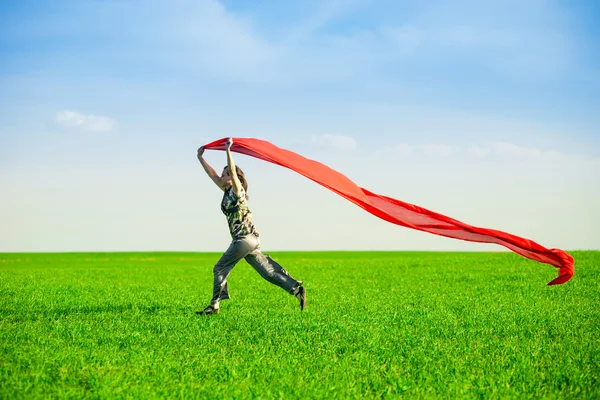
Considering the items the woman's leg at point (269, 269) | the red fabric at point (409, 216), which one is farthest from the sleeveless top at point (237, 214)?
the red fabric at point (409, 216)

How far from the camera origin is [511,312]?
1358 cm

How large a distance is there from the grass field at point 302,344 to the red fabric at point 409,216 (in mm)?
1342

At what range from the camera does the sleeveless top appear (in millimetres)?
11906

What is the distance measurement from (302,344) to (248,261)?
10.8 ft

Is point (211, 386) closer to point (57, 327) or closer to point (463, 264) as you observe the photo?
point (57, 327)

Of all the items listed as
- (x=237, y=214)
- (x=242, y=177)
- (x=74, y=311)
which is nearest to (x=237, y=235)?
(x=237, y=214)

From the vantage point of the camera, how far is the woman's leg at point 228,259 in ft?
39.8

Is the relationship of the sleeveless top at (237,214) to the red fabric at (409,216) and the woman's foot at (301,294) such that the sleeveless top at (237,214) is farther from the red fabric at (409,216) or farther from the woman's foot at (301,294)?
the woman's foot at (301,294)

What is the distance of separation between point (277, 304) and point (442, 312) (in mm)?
3776

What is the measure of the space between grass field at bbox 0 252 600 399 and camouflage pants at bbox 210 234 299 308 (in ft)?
1.92

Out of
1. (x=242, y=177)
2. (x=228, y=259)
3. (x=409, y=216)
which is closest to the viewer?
(x=409, y=216)

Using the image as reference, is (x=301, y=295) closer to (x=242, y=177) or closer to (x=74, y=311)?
(x=242, y=177)

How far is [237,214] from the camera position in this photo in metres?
12.0

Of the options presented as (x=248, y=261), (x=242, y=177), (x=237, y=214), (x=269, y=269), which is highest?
(x=242, y=177)
